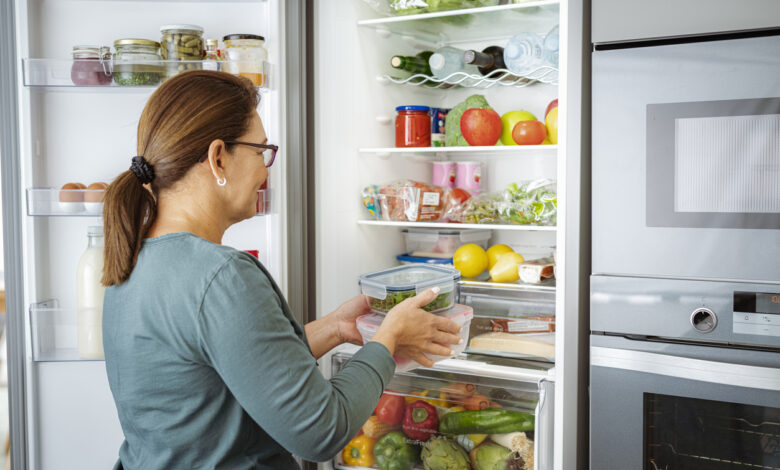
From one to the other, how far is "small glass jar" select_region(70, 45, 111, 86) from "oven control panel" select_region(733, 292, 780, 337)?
4.99 ft

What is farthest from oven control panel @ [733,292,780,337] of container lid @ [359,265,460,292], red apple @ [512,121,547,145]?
red apple @ [512,121,547,145]

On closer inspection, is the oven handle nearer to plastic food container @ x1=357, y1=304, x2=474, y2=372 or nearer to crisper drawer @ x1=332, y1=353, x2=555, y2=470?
crisper drawer @ x1=332, y1=353, x2=555, y2=470

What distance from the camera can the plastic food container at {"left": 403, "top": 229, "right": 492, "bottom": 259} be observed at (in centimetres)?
217

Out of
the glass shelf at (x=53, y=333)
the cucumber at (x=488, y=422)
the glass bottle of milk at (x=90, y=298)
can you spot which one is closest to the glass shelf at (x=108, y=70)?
the glass bottle of milk at (x=90, y=298)

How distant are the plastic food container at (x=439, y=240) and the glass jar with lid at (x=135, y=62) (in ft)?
3.29

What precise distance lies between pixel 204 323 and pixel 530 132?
1253mm

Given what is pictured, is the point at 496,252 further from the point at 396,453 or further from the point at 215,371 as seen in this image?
the point at 215,371

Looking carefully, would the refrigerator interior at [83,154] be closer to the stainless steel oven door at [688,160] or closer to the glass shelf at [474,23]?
the glass shelf at [474,23]

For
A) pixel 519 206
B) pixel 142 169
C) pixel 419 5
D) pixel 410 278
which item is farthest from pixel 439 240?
pixel 142 169

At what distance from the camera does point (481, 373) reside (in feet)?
5.94

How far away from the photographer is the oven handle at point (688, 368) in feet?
4.40

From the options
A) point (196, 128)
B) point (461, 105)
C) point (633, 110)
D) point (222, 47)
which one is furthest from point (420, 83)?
point (196, 128)

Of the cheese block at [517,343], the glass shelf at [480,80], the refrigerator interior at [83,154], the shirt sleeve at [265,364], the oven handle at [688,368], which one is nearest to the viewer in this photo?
the shirt sleeve at [265,364]

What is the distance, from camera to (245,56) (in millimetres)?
1605
